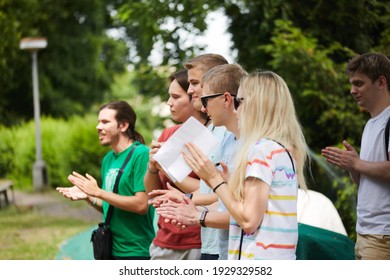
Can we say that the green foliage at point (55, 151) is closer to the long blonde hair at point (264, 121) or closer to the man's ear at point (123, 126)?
the man's ear at point (123, 126)

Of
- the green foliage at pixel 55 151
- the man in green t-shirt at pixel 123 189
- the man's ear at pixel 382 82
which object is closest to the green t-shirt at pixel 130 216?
the man in green t-shirt at pixel 123 189

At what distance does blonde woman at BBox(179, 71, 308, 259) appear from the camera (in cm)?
316

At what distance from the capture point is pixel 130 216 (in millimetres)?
4789

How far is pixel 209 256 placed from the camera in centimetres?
405

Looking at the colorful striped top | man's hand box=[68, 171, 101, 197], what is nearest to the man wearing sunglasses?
the colorful striped top

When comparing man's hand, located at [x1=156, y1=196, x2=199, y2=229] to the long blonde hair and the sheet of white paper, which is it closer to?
the sheet of white paper

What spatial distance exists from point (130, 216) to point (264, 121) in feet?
5.85

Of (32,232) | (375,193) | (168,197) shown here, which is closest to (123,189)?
(168,197)

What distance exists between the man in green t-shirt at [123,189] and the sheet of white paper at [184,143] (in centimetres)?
107

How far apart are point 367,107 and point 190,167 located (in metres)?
1.27

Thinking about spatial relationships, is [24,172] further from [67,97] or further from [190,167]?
[190,167]

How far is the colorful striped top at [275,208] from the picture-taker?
10.5 ft

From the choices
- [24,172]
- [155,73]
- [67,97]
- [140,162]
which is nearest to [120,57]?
[67,97]

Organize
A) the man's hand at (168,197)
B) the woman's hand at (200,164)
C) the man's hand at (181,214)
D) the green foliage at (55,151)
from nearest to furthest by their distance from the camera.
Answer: the woman's hand at (200,164)
the man's hand at (181,214)
the man's hand at (168,197)
the green foliage at (55,151)
